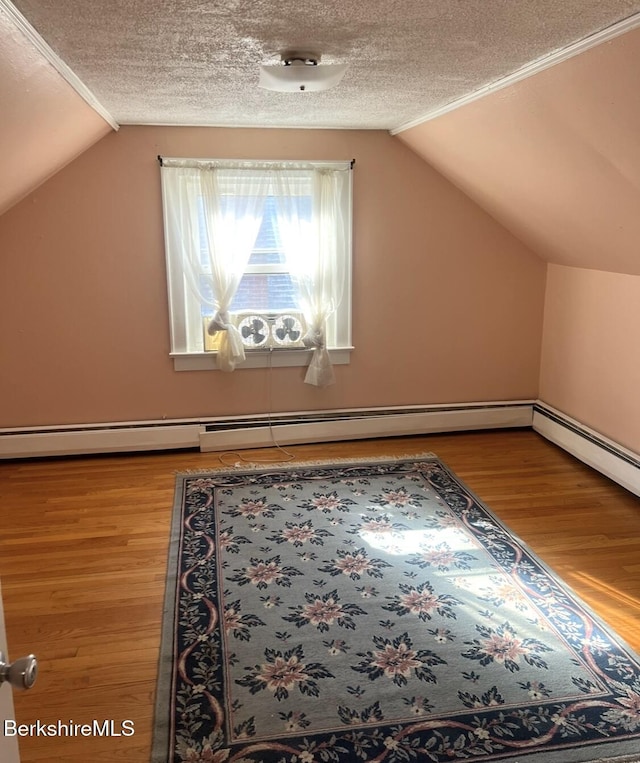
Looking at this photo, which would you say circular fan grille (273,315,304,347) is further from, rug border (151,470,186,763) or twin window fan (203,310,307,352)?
rug border (151,470,186,763)

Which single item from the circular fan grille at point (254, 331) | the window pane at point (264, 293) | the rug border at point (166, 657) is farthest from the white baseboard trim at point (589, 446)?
the rug border at point (166, 657)

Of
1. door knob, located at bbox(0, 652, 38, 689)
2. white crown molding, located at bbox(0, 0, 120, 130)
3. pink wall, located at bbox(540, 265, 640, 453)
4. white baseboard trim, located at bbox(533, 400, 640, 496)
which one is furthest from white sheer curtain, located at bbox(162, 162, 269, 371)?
door knob, located at bbox(0, 652, 38, 689)

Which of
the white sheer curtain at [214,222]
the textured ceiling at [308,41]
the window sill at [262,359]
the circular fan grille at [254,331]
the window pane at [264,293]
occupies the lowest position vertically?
the window sill at [262,359]

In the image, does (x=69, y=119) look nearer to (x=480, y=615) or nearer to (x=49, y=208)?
(x=49, y=208)

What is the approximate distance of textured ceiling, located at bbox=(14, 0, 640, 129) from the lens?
71.9 inches

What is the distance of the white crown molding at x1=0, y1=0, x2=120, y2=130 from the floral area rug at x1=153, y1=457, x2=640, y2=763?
82.9 inches

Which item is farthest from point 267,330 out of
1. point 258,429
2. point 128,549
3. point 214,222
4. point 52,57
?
point 52,57

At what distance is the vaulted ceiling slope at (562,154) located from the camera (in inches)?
87.5

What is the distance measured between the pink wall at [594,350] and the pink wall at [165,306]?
180 millimetres

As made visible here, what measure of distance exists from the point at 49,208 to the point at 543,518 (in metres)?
3.40

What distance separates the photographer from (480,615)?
256 cm

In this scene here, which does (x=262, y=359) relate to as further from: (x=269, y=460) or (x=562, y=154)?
(x=562, y=154)

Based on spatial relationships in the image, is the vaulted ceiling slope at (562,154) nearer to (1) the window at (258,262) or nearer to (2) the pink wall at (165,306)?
(2) the pink wall at (165,306)

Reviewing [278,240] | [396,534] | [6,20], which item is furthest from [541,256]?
[6,20]
